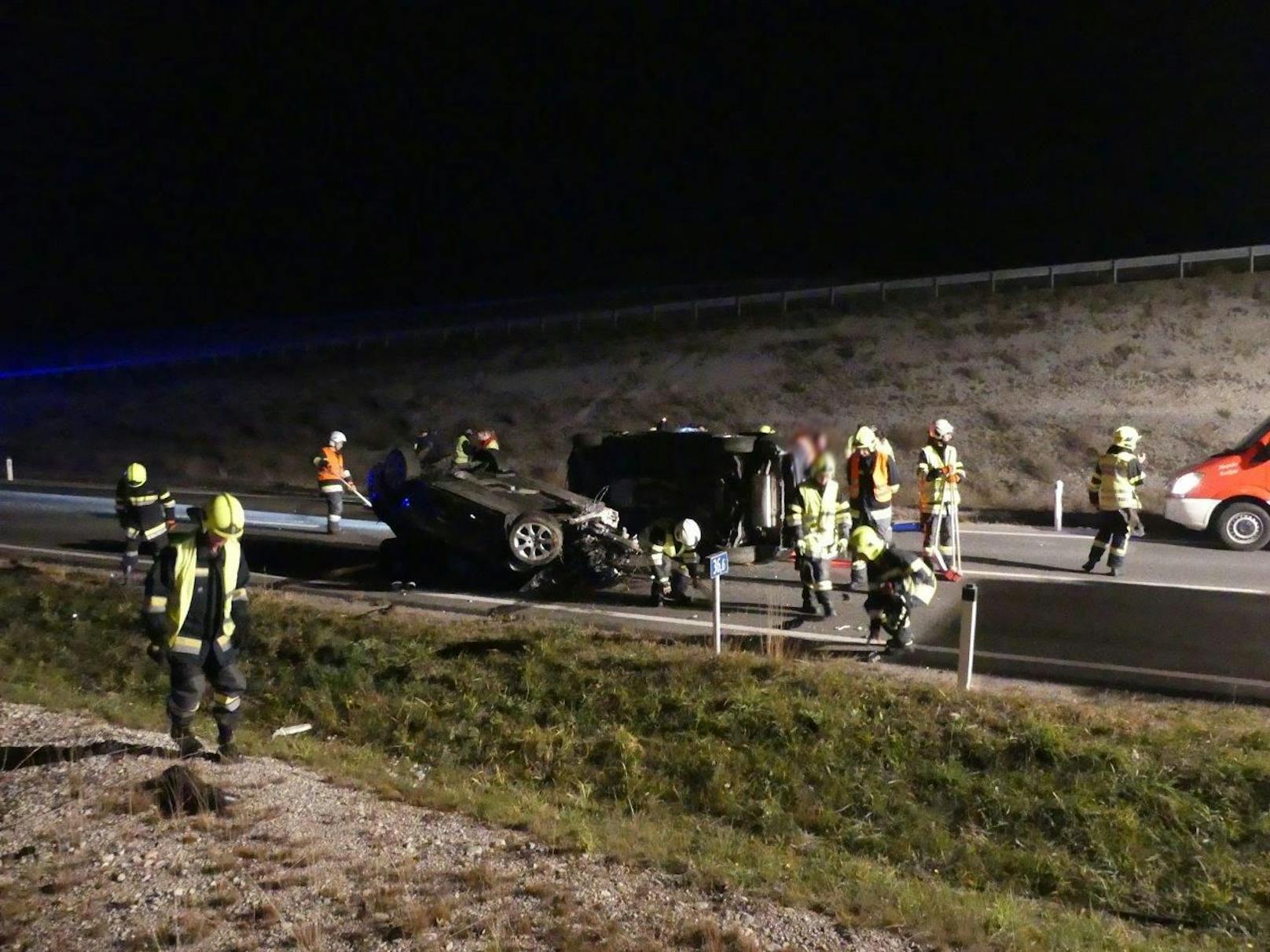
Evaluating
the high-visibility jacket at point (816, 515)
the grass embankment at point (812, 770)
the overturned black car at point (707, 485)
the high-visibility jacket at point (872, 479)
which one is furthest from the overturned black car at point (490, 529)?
the high-visibility jacket at point (872, 479)

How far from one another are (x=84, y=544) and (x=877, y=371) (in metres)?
18.8

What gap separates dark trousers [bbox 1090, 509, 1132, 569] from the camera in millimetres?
12906

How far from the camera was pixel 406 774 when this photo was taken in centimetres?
784

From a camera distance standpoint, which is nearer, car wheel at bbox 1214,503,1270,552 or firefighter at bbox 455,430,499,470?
car wheel at bbox 1214,503,1270,552

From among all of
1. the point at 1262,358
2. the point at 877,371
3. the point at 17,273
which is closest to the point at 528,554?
the point at 877,371

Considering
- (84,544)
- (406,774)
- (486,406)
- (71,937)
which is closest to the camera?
(71,937)

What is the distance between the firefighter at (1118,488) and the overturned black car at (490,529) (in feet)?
17.2

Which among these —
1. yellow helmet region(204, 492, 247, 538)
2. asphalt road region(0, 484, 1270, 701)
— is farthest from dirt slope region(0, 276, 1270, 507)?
yellow helmet region(204, 492, 247, 538)

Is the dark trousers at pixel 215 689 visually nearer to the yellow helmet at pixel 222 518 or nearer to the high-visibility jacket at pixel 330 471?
the yellow helmet at pixel 222 518

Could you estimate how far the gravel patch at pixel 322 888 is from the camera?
4.90 m

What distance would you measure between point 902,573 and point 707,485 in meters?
3.31

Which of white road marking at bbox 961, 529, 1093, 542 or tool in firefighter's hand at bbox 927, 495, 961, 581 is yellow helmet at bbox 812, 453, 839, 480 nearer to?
tool in firefighter's hand at bbox 927, 495, 961, 581

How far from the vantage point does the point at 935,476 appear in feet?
41.8

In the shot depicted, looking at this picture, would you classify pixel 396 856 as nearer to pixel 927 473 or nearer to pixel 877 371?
pixel 927 473
